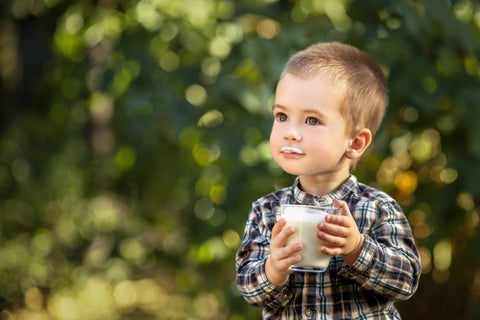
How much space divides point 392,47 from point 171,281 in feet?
13.3

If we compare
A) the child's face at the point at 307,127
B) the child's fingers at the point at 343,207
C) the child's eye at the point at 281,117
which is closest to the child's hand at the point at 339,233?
the child's fingers at the point at 343,207

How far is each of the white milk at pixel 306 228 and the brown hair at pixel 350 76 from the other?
0.91 ft

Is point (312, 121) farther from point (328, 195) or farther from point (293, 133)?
point (328, 195)

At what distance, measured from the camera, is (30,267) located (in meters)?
5.13

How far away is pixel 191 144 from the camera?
3.42 meters

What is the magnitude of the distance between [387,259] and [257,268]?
11.7 inches

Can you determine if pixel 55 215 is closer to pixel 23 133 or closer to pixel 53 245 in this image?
pixel 53 245

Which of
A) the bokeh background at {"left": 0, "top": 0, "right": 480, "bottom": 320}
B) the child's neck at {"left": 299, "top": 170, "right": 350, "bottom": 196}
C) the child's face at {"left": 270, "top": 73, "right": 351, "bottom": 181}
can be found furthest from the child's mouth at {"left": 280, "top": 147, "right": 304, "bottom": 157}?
the bokeh background at {"left": 0, "top": 0, "right": 480, "bottom": 320}

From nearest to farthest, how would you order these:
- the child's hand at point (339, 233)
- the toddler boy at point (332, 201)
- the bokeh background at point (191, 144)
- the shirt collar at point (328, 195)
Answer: the child's hand at point (339, 233), the toddler boy at point (332, 201), the shirt collar at point (328, 195), the bokeh background at point (191, 144)

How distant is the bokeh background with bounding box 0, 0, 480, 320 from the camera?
253cm

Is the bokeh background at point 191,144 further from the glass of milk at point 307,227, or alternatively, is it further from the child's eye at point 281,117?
the glass of milk at point 307,227

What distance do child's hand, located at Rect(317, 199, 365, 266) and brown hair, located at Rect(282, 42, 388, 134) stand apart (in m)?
0.27

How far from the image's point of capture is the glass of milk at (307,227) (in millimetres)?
1273

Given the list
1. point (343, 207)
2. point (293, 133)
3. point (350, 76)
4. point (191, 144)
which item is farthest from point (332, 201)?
point (191, 144)
